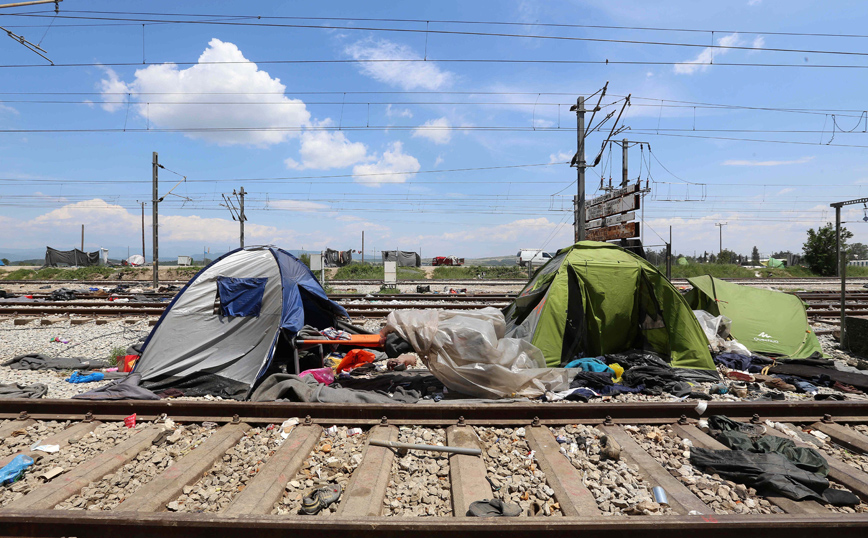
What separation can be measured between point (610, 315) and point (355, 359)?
384 cm

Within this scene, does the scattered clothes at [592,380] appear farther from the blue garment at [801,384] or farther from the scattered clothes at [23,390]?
the scattered clothes at [23,390]

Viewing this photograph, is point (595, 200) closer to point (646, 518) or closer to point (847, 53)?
point (847, 53)

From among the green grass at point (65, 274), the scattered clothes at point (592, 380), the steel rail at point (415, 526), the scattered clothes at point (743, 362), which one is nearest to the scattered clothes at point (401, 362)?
the scattered clothes at point (592, 380)

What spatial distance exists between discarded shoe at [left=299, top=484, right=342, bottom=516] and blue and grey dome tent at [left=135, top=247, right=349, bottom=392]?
2614mm

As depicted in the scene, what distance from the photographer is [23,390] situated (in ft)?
16.7

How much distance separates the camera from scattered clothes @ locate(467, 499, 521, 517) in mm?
2525

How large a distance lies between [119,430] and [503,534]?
3660mm

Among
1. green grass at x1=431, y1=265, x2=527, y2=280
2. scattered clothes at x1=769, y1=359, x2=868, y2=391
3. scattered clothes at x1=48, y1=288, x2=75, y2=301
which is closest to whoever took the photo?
scattered clothes at x1=769, y1=359, x2=868, y2=391

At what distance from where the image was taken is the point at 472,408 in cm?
404

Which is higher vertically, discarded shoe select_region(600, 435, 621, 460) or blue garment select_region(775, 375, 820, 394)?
discarded shoe select_region(600, 435, 621, 460)

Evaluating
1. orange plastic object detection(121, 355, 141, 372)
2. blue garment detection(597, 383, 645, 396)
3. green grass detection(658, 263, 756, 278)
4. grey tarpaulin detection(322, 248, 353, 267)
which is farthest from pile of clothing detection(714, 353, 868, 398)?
grey tarpaulin detection(322, 248, 353, 267)

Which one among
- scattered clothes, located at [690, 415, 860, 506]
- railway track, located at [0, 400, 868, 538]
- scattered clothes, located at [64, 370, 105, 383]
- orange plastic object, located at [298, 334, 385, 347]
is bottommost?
scattered clothes, located at [64, 370, 105, 383]

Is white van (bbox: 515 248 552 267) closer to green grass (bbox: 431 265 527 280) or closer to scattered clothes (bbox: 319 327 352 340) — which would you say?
green grass (bbox: 431 265 527 280)

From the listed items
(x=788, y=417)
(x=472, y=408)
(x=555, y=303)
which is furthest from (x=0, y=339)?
(x=788, y=417)
